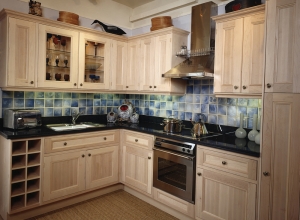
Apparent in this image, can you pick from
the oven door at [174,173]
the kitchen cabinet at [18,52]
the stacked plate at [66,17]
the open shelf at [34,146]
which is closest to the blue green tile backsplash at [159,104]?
the kitchen cabinet at [18,52]

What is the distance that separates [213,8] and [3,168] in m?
3.01

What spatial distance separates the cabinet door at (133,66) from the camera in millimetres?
3613

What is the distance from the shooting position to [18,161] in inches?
106

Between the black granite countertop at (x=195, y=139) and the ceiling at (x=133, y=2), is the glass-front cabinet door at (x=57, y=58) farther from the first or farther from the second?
the ceiling at (x=133, y=2)

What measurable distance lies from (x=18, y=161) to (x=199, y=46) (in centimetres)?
245

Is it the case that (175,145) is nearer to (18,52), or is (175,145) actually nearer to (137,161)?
(137,161)

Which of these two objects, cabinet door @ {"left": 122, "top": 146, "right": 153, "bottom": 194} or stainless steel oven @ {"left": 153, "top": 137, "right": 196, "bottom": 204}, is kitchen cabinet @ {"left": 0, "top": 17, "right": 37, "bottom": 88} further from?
stainless steel oven @ {"left": 153, "top": 137, "right": 196, "bottom": 204}

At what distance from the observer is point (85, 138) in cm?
307

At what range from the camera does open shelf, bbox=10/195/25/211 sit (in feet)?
8.52

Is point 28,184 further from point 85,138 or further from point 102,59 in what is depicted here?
point 102,59

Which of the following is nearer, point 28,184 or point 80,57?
point 28,184

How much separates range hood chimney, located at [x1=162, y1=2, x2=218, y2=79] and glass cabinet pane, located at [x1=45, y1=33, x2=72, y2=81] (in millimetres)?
1272

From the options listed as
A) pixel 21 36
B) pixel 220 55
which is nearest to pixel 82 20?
pixel 21 36

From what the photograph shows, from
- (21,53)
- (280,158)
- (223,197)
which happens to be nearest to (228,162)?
(223,197)
